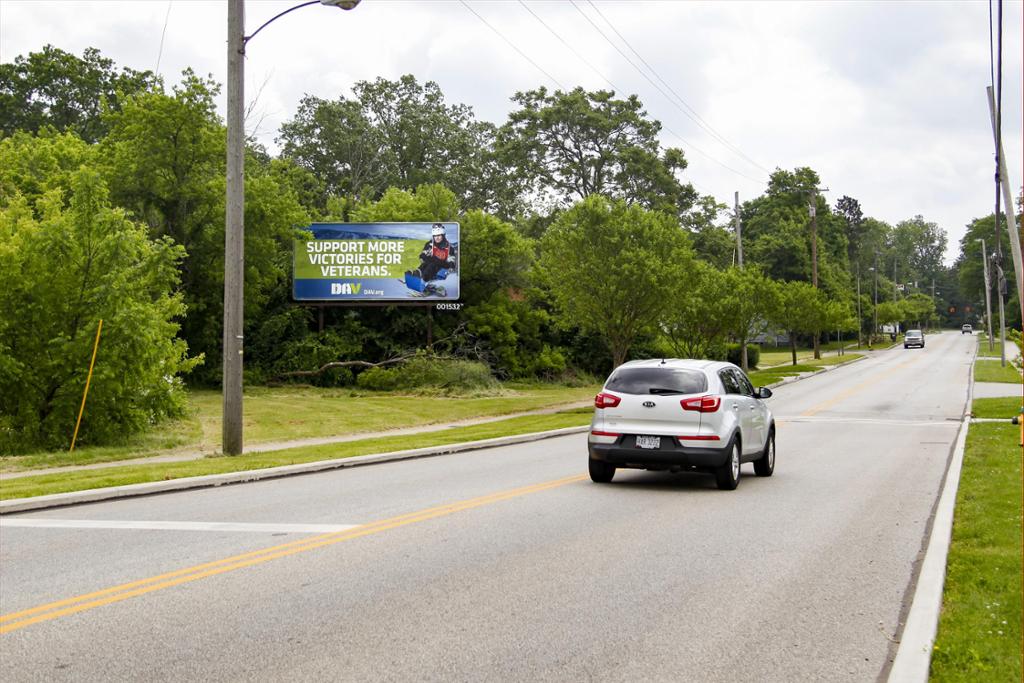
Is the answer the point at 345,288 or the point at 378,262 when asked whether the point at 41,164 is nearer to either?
the point at 345,288

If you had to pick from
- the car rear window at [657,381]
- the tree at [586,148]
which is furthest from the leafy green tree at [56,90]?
the car rear window at [657,381]

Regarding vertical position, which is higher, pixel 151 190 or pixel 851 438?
pixel 151 190

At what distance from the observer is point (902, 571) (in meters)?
7.89

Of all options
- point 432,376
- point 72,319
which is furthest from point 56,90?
point 72,319

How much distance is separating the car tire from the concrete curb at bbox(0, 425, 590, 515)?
462 cm

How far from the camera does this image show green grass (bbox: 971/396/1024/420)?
26.0 metres

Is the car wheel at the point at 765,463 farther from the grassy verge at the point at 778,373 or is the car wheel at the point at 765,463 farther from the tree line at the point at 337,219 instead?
the grassy verge at the point at 778,373

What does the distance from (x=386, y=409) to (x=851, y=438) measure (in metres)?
14.5

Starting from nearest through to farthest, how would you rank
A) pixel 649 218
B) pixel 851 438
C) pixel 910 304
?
pixel 851 438
pixel 649 218
pixel 910 304

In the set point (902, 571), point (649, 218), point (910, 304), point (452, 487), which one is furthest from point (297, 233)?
point (910, 304)

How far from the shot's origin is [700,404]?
1241cm

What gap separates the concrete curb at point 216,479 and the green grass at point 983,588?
9.08 metres

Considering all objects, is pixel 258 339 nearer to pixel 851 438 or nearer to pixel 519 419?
pixel 519 419

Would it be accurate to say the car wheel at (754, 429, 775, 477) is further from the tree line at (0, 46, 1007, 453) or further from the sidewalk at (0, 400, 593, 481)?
the tree line at (0, 46, 1007, 453)
